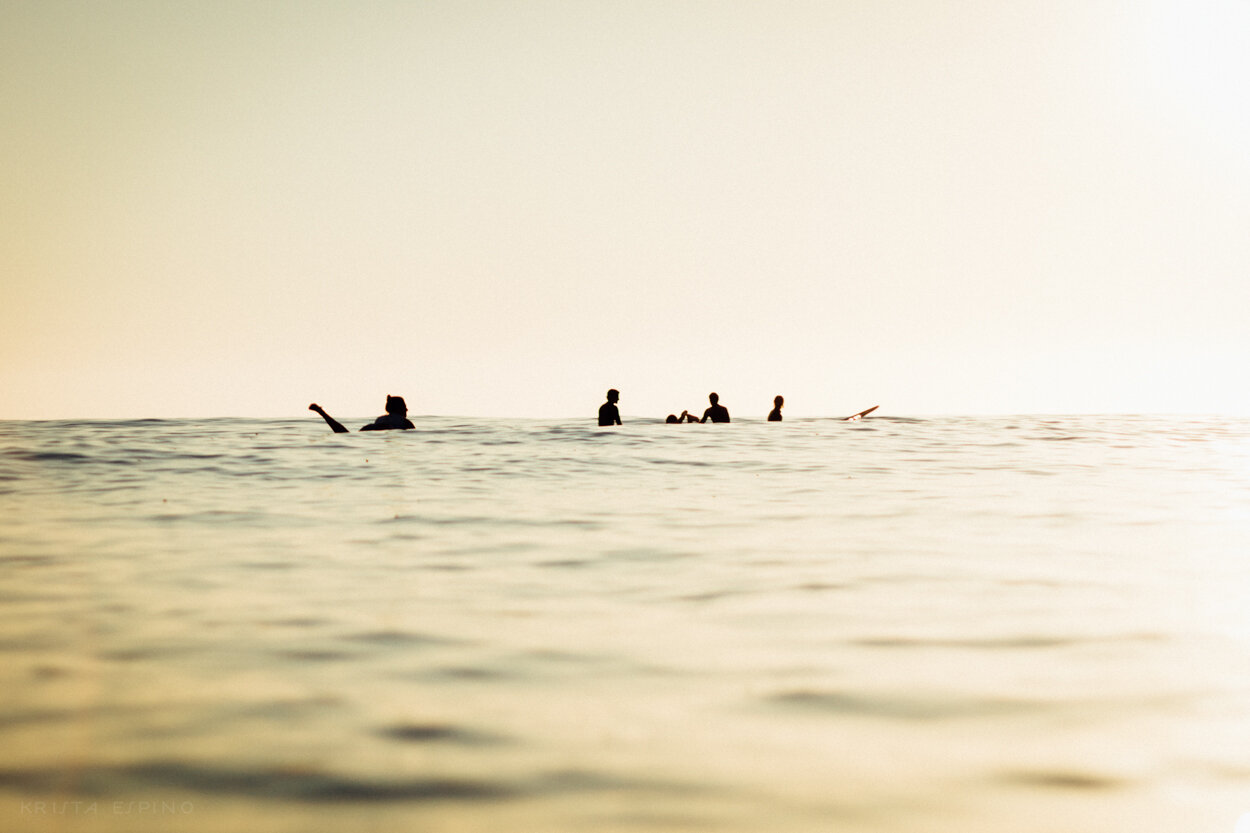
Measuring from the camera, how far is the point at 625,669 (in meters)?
3.99

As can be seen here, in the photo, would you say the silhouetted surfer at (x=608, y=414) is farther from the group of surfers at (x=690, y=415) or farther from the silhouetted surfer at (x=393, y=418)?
the silhouetted surfer at (x=393, y=418)

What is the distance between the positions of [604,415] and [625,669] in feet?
74.3

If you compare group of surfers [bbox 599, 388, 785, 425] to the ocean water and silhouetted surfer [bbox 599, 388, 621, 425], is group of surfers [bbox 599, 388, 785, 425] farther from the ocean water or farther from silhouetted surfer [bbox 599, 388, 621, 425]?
the ocean water

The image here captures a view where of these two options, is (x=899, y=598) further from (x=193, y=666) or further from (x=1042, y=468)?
(x=1042, y=468)

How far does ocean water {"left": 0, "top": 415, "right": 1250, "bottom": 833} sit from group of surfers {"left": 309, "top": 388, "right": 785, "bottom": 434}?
1112cm

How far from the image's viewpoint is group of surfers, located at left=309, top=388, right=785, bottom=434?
72.1ft

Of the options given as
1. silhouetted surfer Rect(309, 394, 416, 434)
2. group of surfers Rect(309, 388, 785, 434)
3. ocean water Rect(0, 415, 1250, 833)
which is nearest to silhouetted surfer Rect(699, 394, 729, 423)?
group of surfers Rect(309, 388, 785, 434)

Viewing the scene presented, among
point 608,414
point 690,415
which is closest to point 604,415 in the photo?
point 608,414

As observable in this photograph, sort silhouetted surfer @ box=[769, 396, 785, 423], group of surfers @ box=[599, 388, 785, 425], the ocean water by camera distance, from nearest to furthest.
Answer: the ocean water
group of surfers @ box=[599, 388, 785, 425]
silhouetted surfer @ box=[769, 396, 785, 423]

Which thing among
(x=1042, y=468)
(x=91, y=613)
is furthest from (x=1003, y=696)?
(x=1042, y=468)

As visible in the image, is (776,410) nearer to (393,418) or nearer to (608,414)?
(608,414)

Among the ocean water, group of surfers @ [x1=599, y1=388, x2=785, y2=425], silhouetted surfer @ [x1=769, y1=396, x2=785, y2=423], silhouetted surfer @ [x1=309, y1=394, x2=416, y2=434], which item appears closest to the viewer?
the ocean water

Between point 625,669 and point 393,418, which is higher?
point 393,418

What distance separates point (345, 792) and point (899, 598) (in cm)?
345
